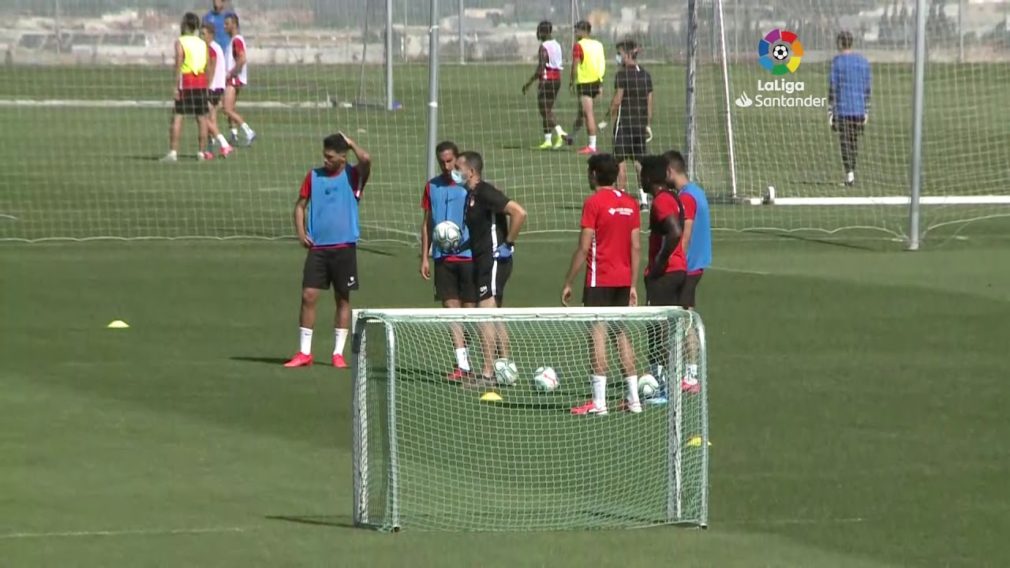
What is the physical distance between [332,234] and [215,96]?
51.7ft

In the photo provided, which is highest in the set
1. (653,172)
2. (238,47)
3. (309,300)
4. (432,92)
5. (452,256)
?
(238,47)

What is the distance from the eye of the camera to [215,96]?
1209 inches

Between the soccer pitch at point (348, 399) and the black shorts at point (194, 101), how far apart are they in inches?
102

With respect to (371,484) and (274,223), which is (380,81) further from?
(371,484)

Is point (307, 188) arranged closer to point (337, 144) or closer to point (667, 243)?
point (337, 144)

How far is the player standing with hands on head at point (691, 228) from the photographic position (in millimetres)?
13922

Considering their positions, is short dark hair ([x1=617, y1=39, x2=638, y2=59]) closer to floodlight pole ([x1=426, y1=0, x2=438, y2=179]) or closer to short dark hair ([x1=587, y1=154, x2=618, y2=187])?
floodlight pole ([x1=426, y1=0, x2=438, y2=179])

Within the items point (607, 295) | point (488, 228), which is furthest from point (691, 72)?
point (607, 295)

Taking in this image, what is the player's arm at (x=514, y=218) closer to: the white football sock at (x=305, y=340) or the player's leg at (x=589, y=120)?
the white football sock at (x=305, y=340)

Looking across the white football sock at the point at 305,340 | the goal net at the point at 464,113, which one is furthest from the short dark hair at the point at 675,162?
the goal net at the point at 464,113

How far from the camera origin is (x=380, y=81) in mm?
31469

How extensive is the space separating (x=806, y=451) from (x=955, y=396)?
87.1 inches

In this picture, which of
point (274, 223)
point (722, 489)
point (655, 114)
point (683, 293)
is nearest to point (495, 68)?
point (655, 114)

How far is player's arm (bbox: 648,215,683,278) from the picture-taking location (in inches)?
539
